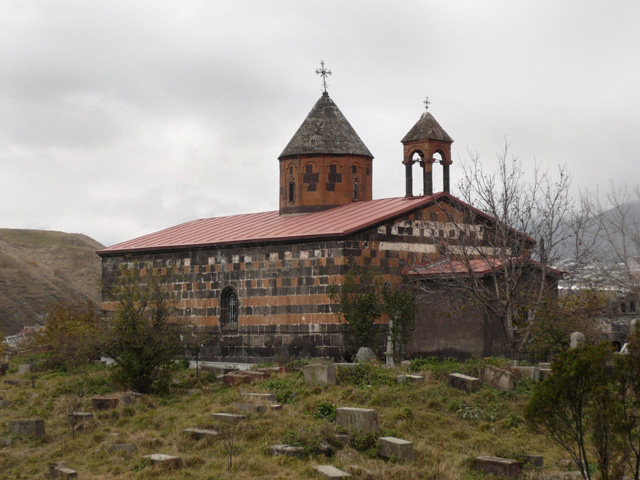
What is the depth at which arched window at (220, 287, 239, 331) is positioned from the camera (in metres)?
28.4

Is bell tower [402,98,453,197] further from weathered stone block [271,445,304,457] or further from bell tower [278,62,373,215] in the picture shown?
weathered stone block [271,445,304,457]

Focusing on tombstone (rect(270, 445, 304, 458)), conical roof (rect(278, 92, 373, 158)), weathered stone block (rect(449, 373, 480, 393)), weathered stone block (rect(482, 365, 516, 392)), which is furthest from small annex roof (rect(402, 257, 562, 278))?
tombstone (rect(270, 445, 304, 458))

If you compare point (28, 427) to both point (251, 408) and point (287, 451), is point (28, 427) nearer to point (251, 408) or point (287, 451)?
point (251, 408)

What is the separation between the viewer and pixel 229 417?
18.1 m

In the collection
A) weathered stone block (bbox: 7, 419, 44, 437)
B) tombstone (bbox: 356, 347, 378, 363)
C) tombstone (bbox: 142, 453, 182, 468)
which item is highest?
tombstone (bbox: 356, 347, 378, 363)

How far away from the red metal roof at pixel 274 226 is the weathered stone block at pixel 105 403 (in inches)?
307

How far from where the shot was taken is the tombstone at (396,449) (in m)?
15.6

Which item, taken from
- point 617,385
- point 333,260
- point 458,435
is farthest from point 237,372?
point 617,385

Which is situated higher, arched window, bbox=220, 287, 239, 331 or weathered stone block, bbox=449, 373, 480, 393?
arched window, bbox=220, 287, 239, 331

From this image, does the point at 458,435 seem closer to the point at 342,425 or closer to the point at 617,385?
the point at 342,425

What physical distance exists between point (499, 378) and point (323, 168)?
13.2 metres

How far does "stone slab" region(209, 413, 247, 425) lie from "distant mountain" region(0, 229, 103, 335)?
42.9 meters

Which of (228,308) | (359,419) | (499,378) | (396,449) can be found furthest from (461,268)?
(396,449)

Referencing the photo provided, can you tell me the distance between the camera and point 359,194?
103ft
